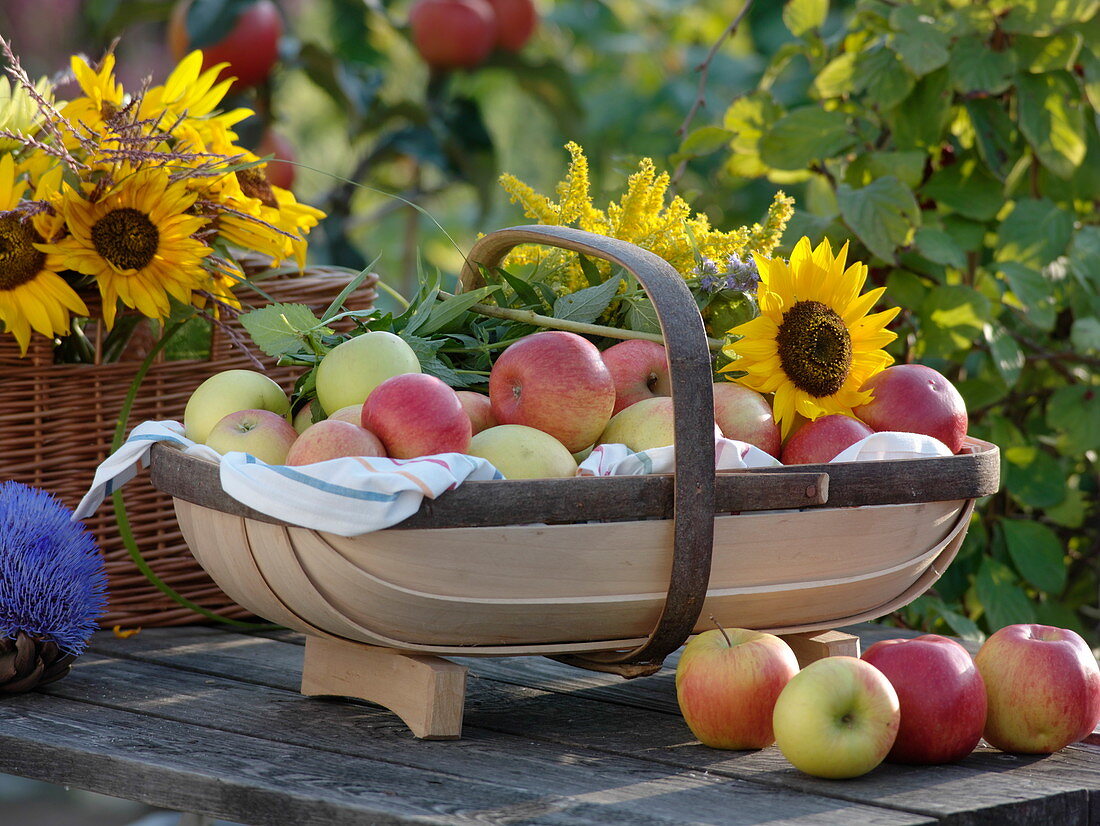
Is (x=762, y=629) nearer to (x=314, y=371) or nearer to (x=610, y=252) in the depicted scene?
(x=610, y=252)

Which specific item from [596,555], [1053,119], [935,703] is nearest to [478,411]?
[596,555]

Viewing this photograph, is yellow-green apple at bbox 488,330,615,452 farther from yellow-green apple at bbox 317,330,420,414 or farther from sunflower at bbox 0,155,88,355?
sunflower at bbox 0,155,88,355

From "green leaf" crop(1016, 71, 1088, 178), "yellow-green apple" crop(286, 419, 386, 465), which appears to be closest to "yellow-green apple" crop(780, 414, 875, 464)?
"yellow-green apple" crop(286, 419, 386, 465)

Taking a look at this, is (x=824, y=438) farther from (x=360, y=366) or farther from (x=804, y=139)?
(x=804, y=139)

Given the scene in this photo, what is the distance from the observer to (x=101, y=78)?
1.26 metres

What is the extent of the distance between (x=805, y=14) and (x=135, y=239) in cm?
103

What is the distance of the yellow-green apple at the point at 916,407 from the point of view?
1.10m

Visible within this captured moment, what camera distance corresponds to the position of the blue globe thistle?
1.06 meters

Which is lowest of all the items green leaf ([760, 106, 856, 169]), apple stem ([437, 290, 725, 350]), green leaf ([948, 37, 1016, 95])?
apple stem ([437, 290, 725, 350])

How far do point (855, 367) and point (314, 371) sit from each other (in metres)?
0.49

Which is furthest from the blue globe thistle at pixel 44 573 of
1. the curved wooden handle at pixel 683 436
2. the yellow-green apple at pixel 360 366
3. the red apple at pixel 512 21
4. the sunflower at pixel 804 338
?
the red apple at pixel 512 21

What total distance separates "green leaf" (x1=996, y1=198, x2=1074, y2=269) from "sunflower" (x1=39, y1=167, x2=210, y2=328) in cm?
109

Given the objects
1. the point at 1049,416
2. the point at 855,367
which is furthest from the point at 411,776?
the point at 1049,416

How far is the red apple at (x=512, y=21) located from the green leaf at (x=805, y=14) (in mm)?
1346
